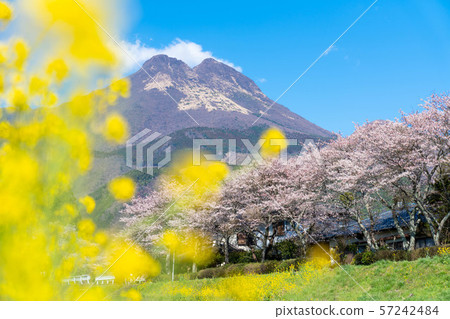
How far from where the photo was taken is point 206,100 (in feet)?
67.2

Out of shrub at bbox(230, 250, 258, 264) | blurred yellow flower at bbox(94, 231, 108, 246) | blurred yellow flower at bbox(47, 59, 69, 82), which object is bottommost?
shrub at bbox(230, 250, 258, 264)

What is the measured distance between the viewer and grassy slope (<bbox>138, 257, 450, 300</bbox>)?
10039mm

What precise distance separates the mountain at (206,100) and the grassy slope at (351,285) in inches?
185

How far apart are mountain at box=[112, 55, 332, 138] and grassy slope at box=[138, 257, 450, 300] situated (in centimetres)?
470

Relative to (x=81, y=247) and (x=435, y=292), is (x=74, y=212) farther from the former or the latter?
(x=435, y=292)

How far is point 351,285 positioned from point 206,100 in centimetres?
1209

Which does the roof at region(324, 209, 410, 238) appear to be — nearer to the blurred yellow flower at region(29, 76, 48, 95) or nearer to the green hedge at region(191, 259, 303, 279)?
the green hedge at region(191, 259, 303, 279)

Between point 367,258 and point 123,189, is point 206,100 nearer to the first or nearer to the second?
point 367,258

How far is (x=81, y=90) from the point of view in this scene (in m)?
1.73

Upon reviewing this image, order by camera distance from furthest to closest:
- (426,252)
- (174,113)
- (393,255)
Result: (393,255)
(426,252)
(174,113)

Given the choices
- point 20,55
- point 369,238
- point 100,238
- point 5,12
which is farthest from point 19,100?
point 369,238

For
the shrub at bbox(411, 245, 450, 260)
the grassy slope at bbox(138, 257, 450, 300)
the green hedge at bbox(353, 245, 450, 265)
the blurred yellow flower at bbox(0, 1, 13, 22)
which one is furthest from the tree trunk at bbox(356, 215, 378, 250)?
the blurred yellow flower at bbox(0, 1, 13, 22)

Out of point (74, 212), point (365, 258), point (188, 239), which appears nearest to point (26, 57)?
point (74, 212)
